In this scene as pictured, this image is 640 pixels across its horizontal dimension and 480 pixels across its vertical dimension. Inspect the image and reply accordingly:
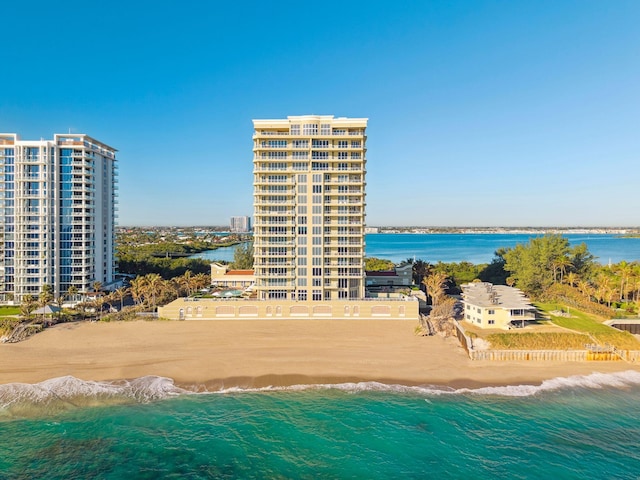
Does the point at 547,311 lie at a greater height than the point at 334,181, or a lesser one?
lesser

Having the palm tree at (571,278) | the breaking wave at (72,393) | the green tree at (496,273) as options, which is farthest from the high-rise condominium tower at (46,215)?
the palm tree at (571,278)

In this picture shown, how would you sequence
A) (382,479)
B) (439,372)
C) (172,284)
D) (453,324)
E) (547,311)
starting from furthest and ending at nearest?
(172,284) < (547,311) < (453,324) < (439,372) < (382,479)

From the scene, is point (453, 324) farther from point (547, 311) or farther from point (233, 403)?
point (233, 403)

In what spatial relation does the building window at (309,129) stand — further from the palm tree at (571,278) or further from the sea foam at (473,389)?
the palm tree at (571,278)

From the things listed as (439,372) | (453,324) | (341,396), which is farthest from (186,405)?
(453,324)

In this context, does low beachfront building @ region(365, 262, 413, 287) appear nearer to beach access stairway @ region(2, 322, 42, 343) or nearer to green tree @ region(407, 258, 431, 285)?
green tree @ region(407, 258, 431, 285)

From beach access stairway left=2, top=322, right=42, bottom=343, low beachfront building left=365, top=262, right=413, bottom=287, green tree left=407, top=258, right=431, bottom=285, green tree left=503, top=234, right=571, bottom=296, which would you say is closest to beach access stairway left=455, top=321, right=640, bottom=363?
green tree left=503, top=234, right=571, bottom=296

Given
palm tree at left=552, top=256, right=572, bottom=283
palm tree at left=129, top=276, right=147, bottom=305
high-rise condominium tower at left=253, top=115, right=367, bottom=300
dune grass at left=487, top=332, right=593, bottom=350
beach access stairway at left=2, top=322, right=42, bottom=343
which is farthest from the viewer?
palm tree at left=552, top=256, right=572, bottom=283
